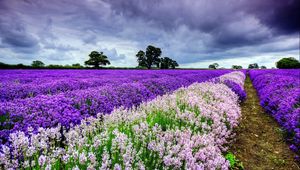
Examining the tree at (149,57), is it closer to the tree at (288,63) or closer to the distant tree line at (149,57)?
the distant tree line at (149,57)

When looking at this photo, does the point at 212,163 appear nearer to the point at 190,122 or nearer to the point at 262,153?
the point at 190,122

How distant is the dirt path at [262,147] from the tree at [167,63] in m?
59.3

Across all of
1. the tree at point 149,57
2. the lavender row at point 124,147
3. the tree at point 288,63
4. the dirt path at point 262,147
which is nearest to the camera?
the lavender row at point 124,147

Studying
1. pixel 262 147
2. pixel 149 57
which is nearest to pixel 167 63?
pixel 149 57

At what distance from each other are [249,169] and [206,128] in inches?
52.5

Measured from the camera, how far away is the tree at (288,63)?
176 feet

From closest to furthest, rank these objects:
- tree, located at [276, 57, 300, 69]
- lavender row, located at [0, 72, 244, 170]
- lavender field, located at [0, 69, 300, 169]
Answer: lavender row, located at [0, 72, 244, 170]
lavender field, located at [0, 69, 300, 169]
tree, located at [276, 57, 300, 69]

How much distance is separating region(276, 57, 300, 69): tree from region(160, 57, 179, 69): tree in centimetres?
2985

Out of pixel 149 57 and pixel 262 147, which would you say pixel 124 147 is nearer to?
pixel 262 147

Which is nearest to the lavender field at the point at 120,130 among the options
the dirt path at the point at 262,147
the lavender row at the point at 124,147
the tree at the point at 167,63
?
the lavender row at the point at 124,147

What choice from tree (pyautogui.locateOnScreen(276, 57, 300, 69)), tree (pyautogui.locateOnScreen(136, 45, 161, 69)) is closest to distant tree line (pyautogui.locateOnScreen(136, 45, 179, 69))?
tree (pyautogui.locateOnScreen(136, 45, 161, 69))

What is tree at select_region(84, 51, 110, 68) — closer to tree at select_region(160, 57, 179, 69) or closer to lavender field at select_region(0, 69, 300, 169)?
tree at select_region(160, 57, 179, 69)

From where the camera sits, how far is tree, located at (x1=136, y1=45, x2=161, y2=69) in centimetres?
6364

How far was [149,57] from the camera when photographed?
2520 inches
